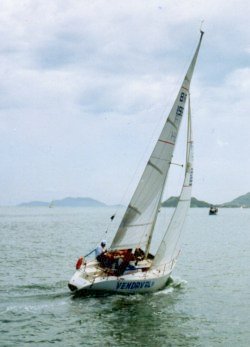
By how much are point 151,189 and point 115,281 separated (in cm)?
569

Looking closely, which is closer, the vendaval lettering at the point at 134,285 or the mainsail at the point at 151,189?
the vendaval lettering at the point at 134,285

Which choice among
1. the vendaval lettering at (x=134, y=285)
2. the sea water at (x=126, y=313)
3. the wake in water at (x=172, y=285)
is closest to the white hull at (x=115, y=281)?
the vendaval lettering at (x=134, y=285)

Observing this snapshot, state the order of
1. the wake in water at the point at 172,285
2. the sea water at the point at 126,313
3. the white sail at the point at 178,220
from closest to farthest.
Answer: the sea water at the point at 126,313 → the white sail at the point at 178,220 → the wake in water at the point at 172,285

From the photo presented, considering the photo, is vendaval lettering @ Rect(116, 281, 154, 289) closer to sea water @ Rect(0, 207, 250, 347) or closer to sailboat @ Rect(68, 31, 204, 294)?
sailboat @ Rect(68, 31, 204, 294)

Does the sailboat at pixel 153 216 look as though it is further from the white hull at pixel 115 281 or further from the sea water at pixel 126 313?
the sea water at pixel 126 313

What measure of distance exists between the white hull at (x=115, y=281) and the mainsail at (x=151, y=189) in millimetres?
1893

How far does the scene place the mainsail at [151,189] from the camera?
25.8m

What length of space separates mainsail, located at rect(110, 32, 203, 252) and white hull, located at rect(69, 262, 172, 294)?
1893 mm

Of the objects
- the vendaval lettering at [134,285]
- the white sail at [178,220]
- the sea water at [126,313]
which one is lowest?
the sea water at [126,313]

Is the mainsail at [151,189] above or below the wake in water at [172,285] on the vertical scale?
above

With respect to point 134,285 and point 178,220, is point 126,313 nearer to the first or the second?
point 134,285

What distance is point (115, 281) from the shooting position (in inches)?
930

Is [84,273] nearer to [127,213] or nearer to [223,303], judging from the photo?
[127,213]

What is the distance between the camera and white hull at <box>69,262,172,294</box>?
23.2 metres
